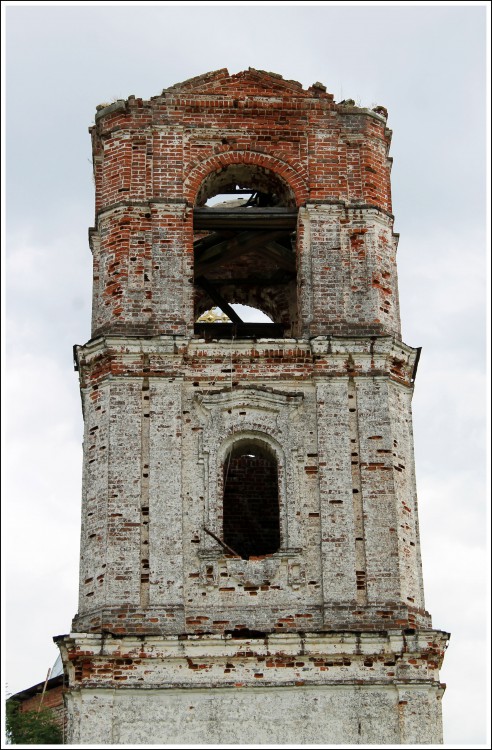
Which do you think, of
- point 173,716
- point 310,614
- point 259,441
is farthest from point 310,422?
point 173,716

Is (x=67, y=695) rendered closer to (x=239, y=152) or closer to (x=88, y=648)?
(x=88, y=648)

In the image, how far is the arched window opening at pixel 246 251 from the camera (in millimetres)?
24797

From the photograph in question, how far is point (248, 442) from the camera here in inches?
908

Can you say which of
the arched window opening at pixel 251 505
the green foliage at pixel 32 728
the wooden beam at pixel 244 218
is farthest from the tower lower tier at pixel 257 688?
the wooden beam at pixel 244 218

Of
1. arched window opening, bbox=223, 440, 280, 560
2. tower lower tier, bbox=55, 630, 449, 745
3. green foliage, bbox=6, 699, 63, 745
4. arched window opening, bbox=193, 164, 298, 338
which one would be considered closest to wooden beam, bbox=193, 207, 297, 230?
arched window opening, bbox=193, 164, 298, 338

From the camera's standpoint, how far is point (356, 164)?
24.8 m

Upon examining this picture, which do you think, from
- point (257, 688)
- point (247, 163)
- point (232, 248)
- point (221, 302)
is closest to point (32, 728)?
point (257, 688)

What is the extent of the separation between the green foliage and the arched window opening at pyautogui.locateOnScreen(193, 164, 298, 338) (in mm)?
4758

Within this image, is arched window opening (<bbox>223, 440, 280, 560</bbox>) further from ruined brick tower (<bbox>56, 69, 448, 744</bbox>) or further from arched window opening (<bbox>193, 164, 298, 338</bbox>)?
arched window opening (<bbox>193, 164, 298, 338</bbox>)

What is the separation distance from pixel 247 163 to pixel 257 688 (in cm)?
654

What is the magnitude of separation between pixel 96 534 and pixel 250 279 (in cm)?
549

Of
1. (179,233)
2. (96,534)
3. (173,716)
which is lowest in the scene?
(173,716)

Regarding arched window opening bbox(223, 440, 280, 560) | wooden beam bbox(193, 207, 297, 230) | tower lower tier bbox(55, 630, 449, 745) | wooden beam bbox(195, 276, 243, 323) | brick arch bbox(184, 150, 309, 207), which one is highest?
brick arch bbox(184, 150, 309, 207)

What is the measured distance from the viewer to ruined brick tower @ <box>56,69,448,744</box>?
21000 millimetres
